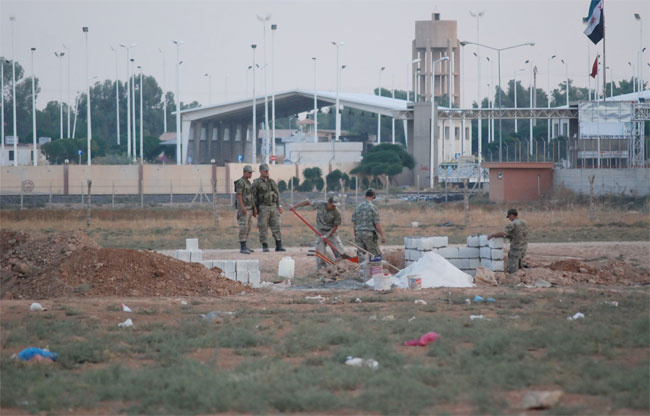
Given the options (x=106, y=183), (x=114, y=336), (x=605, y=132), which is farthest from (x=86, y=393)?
(x=106, y=183)

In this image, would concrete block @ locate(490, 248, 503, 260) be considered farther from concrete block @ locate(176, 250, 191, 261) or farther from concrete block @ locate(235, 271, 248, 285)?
concrete block @ locate(176, 250, 191, 261)

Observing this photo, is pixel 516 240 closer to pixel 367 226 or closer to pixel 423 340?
pixel 367 226

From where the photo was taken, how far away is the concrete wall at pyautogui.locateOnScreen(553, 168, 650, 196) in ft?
148

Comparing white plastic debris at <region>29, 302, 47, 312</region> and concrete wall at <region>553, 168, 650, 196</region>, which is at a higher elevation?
concrete wall at <region>553, 168, 650, 196</region>

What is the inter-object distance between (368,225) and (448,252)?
1.54 meters

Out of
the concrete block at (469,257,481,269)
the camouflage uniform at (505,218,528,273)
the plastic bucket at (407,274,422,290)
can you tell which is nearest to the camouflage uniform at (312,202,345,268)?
the concrete block at (469,257,481,269)

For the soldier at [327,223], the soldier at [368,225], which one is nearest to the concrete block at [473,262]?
the soldier at [368,225]

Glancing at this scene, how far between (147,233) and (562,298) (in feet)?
62.6

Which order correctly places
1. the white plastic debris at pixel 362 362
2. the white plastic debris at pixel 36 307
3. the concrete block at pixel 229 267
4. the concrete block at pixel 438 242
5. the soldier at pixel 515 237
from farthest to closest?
the concrete block at pixel 438 242, the soldier at pixel 515 237, the concrete block at pixel 229 267, the white plastic debris at pixel 36 307, the white plastic debris at pixel 362 362

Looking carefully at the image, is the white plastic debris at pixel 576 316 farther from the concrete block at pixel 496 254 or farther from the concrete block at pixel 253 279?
the concrete block at pixel 253 279

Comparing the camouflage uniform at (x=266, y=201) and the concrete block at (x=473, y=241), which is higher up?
the camouflage uniform at (x=266, y=201)

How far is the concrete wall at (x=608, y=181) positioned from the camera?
45.1 m

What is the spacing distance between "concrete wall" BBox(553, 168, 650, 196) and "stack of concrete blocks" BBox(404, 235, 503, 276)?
30628mm

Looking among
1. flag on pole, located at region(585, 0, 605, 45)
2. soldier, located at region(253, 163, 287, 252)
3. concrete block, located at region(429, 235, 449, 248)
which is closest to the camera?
concrete block, located at region(429, 235, 449, 248)
